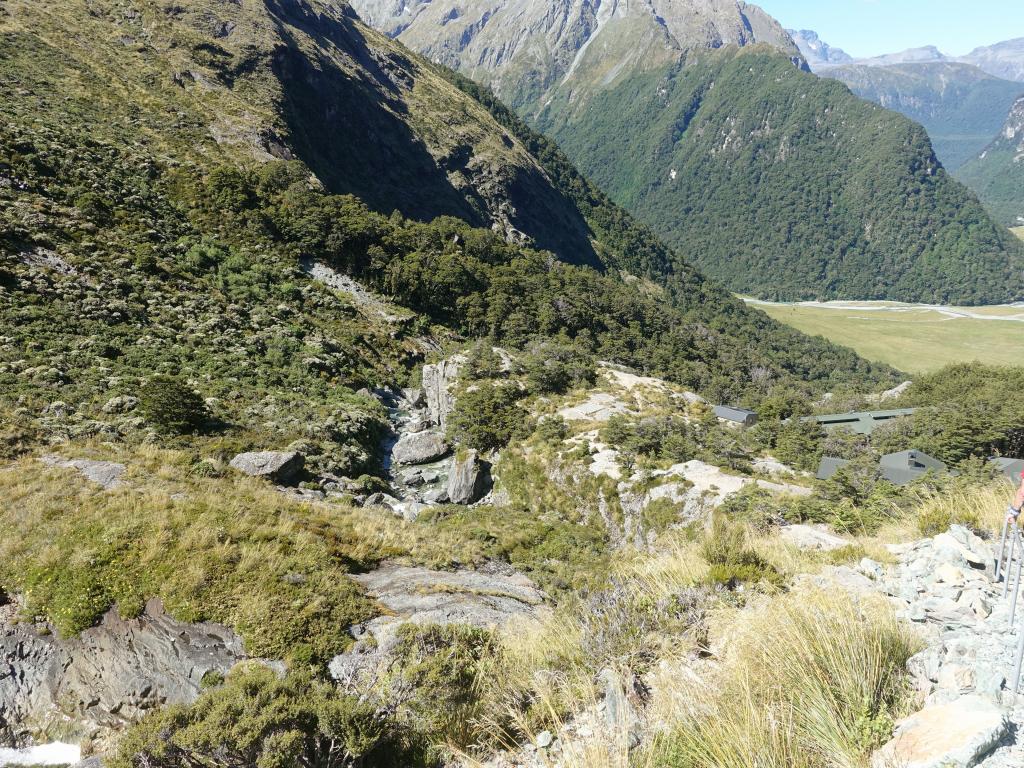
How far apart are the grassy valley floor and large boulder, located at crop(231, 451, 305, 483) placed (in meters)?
120

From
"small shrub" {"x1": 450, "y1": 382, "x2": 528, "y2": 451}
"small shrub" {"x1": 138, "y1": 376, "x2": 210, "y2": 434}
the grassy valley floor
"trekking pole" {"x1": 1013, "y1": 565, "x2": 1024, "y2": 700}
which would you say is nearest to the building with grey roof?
"small shrub" {"x1": 450, "y1": 382, "x2": 528, "y2": 451}

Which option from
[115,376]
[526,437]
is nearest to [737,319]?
[526,437]

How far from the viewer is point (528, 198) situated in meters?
107

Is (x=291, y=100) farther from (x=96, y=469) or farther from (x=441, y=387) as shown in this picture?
(x=96, y=469)

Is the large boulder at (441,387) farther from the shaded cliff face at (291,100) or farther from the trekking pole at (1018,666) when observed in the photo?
the shaded cliff face at (291,100)

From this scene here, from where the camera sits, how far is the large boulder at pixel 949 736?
9.63 feet

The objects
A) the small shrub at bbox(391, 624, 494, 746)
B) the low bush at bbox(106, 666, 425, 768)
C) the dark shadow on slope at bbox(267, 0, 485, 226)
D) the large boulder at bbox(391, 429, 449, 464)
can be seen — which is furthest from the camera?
the dark shadow on slope at bbox(267, 0, 485, 226)

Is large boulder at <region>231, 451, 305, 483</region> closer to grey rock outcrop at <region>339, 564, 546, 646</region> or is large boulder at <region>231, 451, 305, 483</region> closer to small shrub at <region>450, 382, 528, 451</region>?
grey rock outcrop at <region>339, 564, 546, 646</region>

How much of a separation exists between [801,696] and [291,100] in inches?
3614

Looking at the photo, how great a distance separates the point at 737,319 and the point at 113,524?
429 ft

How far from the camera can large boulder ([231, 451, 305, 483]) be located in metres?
19.1

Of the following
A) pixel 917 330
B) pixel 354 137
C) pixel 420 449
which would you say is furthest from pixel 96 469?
pixel 917 330

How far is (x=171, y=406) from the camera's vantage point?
2166 centimetres

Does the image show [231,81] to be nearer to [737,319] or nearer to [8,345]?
[8,345]
